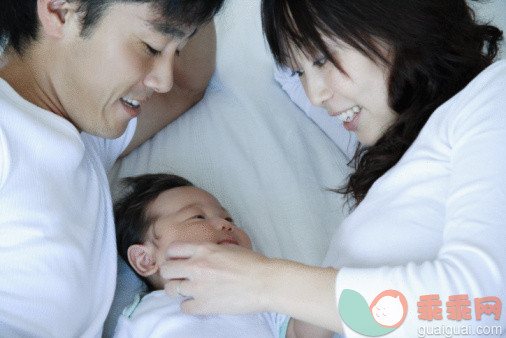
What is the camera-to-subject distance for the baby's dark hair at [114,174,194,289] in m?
1.45

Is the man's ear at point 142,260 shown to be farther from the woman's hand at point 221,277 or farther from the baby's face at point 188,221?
the woman's hand at point 221,277

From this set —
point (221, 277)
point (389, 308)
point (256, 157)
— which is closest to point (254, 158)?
point (256, 157)

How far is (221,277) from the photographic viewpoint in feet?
3.12

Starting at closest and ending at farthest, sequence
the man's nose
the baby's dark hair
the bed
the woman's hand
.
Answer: the woman's hand, the man's nose, the baby's dark hair, the bed

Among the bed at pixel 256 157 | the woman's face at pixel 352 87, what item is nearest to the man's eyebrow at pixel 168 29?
the woman's face at pixel 352 87

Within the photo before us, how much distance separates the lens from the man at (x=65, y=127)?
40.1 inches

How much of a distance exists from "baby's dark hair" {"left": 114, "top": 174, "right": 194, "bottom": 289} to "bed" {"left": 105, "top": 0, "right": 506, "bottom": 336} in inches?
4.1

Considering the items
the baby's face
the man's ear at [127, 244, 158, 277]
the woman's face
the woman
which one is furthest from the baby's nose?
the woman's face

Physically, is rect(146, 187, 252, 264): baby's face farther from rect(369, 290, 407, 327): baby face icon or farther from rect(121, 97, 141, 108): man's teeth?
rect(369, 290, 407, 327): baby face icon

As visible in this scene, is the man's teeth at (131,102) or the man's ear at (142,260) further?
the man's ear at (142,260)

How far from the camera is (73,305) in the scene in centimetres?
109

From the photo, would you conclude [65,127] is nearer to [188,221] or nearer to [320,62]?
[188,221]

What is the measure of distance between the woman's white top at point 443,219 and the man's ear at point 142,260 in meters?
0.53

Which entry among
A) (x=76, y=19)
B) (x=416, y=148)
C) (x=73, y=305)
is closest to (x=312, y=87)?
(x=416, y=148)
